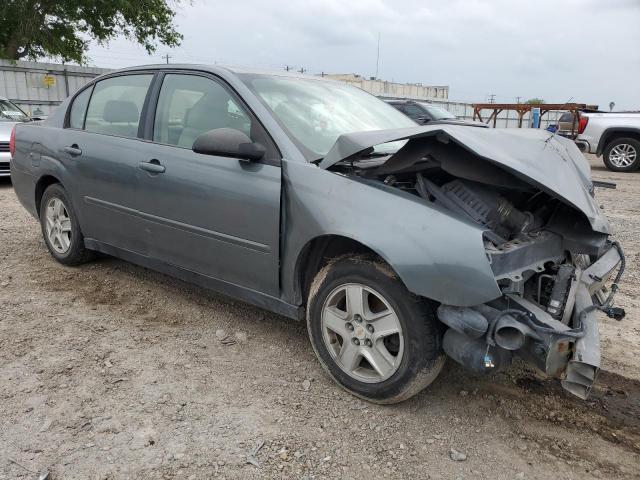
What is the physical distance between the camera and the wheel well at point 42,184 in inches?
179

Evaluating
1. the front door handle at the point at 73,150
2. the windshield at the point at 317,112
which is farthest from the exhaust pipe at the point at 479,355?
the front door handle at the point at 73,150

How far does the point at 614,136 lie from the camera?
12359 mm

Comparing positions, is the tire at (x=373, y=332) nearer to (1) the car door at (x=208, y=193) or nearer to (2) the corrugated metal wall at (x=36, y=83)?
(1) the car door at (x=208, y=193)

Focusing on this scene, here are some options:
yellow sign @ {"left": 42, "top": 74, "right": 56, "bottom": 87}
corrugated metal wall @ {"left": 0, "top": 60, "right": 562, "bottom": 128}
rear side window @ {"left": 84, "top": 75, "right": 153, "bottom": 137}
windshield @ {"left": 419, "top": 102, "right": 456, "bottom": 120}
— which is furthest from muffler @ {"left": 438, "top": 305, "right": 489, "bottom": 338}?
yellow sign @ {"left": 42, "top": 74, "right": 56, "bottom": 87}

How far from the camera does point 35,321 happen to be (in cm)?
361

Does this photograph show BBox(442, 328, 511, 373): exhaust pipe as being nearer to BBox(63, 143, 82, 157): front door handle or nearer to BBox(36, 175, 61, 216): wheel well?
BBox(63, 143, 82, 157): front door handle

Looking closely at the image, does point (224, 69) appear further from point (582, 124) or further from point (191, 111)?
point (582, 124)

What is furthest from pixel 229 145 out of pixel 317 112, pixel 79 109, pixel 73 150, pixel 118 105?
pixel 79 109

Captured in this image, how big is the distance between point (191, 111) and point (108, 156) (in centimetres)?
80

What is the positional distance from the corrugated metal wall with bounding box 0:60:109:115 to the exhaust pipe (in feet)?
49.4

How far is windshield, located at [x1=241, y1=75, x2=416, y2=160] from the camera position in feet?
10.1

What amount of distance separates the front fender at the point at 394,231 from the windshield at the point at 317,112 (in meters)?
0.28

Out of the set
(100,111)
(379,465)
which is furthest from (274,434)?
(100,111)

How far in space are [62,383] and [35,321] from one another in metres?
0.94
